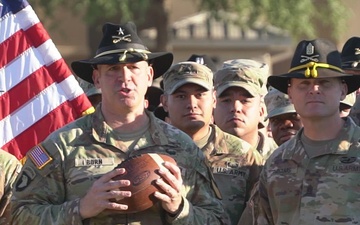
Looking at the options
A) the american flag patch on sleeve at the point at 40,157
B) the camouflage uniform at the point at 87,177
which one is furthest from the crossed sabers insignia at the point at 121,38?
the american flag patch on sleeve at the point at 40,157

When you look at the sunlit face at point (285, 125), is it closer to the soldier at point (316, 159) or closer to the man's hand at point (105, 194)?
the soldier at point (316, 159)

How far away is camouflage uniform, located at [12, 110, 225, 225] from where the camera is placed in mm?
7254

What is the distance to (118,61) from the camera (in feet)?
24.4

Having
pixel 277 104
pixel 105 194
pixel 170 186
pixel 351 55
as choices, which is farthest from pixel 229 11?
pixel 105 194

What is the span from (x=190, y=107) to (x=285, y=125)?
1.22 metres

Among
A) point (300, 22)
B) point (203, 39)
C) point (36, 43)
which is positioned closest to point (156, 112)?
point (36, 43)

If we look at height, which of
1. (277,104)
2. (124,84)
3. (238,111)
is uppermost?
(124,84)

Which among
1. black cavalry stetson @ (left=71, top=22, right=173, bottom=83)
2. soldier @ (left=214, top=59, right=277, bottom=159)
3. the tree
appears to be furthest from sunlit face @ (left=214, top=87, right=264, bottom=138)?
the tree

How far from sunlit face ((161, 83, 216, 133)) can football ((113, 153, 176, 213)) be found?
74.5 inches

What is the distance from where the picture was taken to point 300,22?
1037 inches

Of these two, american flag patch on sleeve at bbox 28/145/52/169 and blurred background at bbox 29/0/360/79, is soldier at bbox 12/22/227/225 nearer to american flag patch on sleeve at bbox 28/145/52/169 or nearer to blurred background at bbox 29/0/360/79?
american flag patch on sleeve at bbox 28/145/52/169

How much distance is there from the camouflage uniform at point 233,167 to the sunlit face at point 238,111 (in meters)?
0.44

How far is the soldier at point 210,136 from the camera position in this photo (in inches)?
343

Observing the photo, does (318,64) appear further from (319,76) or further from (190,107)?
(190,107)
